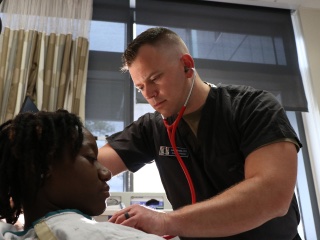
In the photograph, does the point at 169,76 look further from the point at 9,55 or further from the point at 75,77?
the point at 9,55

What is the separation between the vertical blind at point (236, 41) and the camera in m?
Answer: 2.61

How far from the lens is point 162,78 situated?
1.36m

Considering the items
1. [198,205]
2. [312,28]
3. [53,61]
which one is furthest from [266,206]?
[312,28]

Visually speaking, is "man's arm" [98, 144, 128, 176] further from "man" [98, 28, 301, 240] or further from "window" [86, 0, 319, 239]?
"window" [86, 0, 319, 239]

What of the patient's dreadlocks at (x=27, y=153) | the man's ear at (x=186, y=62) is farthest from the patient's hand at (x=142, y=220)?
the man's ear at (x=186, y=62)

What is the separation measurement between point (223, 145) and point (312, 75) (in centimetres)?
178

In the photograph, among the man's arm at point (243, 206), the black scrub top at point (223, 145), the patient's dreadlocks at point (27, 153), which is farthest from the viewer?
the black scrub top at point (223, 145)

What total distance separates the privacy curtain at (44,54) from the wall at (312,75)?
5.87 feet

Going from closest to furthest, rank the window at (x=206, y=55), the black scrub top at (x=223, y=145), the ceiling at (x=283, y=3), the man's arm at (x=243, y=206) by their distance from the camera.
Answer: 1. the man's arm at (x=243, y=206)
2. the black scrub top at (x=223, y=145)
3. the window at (x=206, y=55)
4. the ceiling at (x=283, y=3)

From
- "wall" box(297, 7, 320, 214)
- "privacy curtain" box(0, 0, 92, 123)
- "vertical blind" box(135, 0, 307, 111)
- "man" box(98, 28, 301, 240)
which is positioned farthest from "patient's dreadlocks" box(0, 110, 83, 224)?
"wall" box(297, 7, 320, 214)

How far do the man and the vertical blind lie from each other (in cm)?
119

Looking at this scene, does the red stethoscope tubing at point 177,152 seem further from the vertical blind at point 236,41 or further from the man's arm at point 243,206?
the vertical blind at point 236,41

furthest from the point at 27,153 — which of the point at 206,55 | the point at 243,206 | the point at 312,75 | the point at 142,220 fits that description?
the point at 312,75

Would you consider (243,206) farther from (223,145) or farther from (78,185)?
(78,185)
